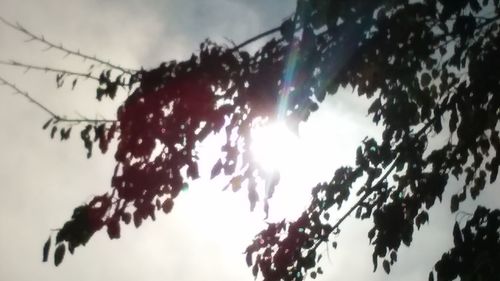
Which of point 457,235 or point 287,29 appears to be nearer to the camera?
point 287,29

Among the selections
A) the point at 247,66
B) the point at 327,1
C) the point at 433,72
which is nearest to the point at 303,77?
the point at 247,66

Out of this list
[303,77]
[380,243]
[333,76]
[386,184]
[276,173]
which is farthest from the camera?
[386,184]

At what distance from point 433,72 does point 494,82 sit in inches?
40.9

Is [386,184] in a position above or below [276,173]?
above

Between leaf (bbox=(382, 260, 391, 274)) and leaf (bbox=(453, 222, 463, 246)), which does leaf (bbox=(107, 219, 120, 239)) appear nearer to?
leaf (bbox=(453, 222, 463, 246))

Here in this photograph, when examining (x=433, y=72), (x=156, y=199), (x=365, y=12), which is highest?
(x=433, y=72)

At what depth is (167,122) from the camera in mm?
3062

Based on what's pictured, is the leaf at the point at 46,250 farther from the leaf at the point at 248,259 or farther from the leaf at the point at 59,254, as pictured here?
the leaf at the point at 248,259

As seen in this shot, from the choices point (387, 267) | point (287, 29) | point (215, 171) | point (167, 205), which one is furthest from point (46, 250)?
point (387, 267)

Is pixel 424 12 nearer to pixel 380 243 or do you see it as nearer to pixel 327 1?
pixel 327 1

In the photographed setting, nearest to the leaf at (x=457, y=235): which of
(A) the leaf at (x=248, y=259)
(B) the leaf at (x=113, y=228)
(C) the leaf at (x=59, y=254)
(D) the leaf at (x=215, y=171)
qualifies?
(D) the leaf at (x=215, y=171)

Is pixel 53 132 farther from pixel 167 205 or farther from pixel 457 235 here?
pixel 457 235

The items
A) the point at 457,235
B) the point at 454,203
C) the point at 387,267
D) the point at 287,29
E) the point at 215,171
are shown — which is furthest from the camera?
the point at 387,267

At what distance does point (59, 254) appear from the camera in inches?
120
